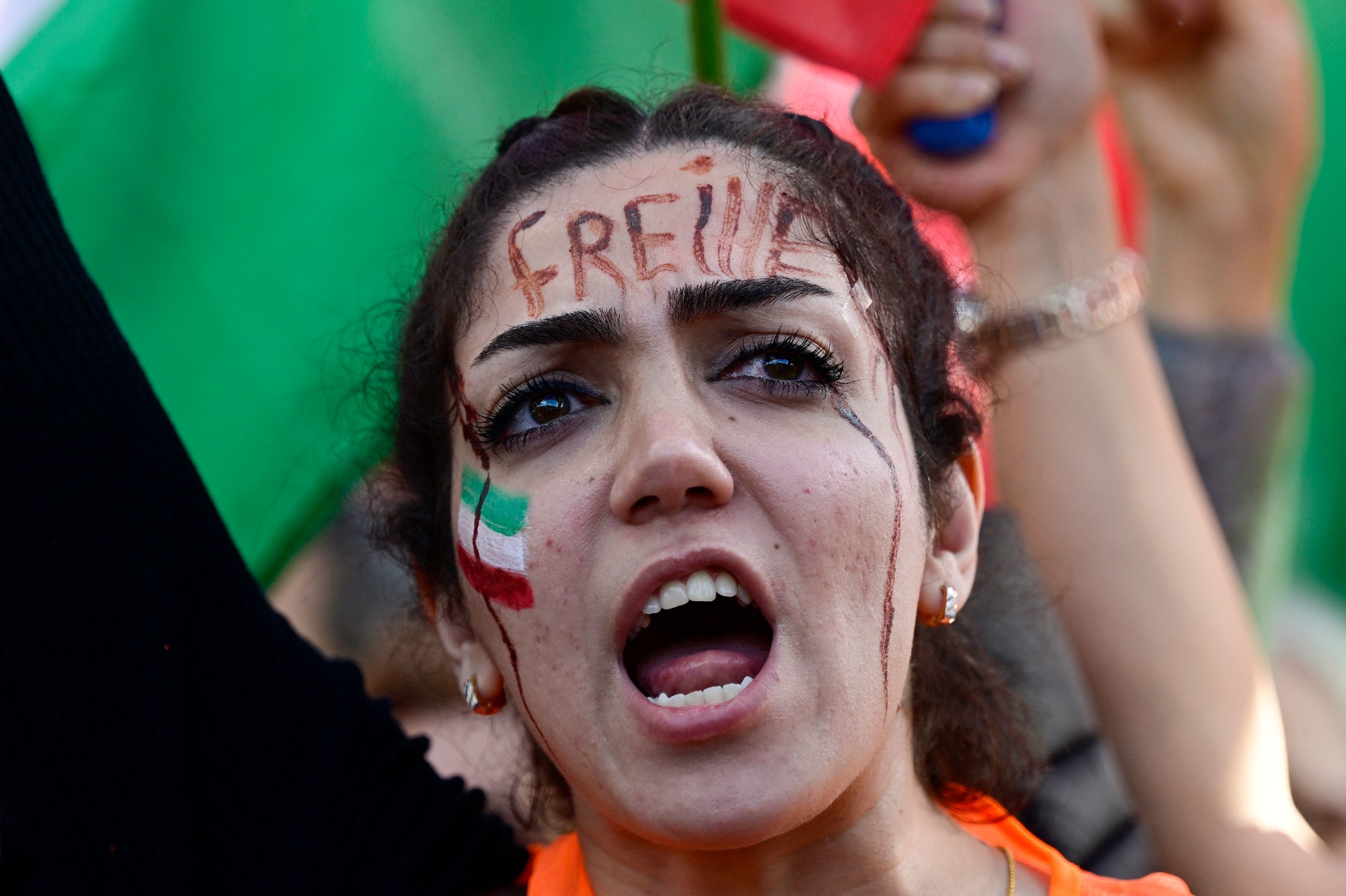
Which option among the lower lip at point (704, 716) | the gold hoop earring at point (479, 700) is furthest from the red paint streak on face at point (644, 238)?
the gold hoop earring at point (479, 700)

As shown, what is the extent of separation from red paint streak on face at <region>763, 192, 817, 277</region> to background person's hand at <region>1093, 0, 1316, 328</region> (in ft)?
4.57

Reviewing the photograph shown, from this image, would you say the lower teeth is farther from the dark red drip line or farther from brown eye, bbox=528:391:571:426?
brown eye, bbox=528:391:571:426

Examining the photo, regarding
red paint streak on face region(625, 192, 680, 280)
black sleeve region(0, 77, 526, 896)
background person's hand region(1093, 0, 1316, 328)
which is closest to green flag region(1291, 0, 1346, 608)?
background person's hand region(1093, 0, 1316, 328)

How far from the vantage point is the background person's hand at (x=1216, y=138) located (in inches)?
103

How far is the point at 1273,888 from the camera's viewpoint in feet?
6.20

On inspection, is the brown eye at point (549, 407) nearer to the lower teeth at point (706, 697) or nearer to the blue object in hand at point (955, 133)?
the lower teeth at point (706, 697)

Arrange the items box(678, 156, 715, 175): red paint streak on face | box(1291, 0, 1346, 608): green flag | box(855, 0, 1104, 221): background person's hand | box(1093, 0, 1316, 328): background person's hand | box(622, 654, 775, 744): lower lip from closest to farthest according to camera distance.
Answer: box(622, 654, 775, 744): lower lip < box(678, 156, 715, 175): red paint streak on face < box(855, 0, 1104, 221): background person's hand < box(1093, 0, 1316, 328): background person's hand < box(1291, 0, 1346, 608): green flag

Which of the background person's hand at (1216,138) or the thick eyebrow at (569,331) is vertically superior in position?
the thick eyebrow at (569,331)

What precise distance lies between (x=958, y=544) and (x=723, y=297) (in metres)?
0.48

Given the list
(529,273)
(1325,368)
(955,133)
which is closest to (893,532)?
(529,273)

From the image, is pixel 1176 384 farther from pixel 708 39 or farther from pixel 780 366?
pixel 780 366

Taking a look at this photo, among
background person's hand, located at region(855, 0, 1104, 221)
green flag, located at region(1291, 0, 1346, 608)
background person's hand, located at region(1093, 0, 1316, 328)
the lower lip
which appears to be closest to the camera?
the lower lip

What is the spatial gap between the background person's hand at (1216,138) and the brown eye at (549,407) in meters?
1.70

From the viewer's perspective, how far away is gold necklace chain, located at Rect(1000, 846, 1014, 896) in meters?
Result: 1.56
